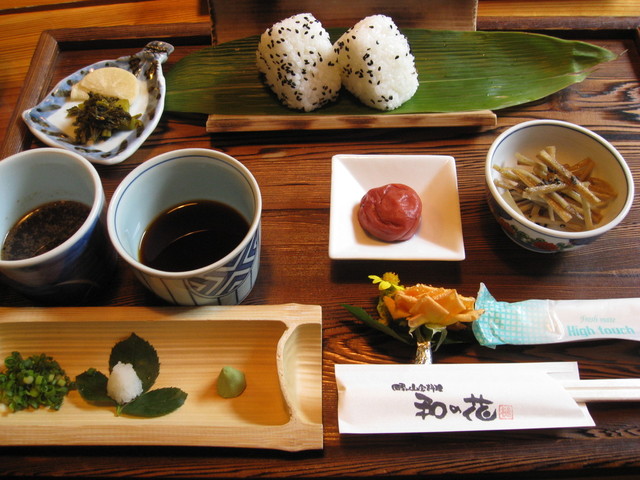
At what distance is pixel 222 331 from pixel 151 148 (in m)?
0.78

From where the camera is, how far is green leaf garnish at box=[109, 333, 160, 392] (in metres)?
1.20

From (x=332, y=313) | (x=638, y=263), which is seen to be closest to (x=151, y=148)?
(x=332, y=313)

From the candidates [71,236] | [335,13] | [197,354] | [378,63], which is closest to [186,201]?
[71,236]

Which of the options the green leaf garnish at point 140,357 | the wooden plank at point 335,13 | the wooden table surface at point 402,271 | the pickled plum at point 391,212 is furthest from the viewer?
the wooden plank at point 335,13

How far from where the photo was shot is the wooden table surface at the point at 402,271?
3.59 ft

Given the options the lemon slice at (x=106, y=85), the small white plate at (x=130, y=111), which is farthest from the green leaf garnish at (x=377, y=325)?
the lemon slice at (x=106, y=85)

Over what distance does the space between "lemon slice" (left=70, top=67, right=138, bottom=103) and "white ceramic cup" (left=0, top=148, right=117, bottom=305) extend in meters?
0.54

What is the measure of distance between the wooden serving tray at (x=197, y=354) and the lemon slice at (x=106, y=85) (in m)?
0.84

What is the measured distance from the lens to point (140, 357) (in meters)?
1.22

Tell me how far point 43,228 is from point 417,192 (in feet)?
3.57

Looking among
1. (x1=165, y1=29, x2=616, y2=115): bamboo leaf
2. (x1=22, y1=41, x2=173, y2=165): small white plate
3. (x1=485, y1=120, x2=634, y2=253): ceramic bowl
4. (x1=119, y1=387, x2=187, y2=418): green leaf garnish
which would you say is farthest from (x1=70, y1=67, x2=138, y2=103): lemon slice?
(x1=485, y1=120, x2=634, y2=253): ceramic bowl

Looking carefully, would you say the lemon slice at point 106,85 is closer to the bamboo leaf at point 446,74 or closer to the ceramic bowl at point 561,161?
the bamboo leaf at point 446,74

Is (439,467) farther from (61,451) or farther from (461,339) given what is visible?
(61,451)

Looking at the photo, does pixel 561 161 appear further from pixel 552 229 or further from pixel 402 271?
pixel 402 271
